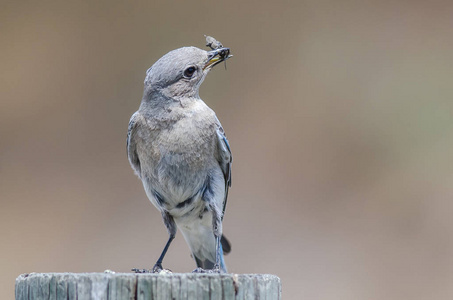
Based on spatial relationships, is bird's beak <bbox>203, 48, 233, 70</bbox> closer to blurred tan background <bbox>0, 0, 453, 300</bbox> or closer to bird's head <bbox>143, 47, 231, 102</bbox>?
bird's head <bbox>143, 47, 231, 102</bbox>

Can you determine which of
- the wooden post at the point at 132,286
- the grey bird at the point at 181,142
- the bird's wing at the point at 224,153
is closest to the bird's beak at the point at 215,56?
the grey bird at the point at 181,142

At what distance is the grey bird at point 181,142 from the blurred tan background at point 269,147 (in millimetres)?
3440

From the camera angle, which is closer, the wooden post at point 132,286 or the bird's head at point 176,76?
the wooden post at point 132,286

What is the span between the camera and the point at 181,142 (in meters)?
4.30

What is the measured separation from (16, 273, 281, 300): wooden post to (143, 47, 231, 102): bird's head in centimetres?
183

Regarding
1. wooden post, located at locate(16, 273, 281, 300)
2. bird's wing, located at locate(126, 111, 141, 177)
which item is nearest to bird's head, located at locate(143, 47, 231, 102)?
bird's wing, located at locate(126, 111, 141, 177)

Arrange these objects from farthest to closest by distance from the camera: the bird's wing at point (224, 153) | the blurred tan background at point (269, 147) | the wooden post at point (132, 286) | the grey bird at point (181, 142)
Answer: the blurred tan background at point (269, 147), the bird's wing at point (224, 153), the grey bird at point (181, 142), the wooden post at point (132, 286)

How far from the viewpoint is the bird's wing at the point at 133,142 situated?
448cm

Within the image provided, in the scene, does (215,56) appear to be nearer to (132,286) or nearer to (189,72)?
(189,72)

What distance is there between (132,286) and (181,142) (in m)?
1.69

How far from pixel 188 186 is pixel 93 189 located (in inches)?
173

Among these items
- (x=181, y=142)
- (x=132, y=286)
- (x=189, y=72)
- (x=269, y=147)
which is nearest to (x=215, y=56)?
(x=189, y=72)

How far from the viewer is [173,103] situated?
4.38 meters

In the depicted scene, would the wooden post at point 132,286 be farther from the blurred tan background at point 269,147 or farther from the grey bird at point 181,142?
the blurred tan background at point 269,147
